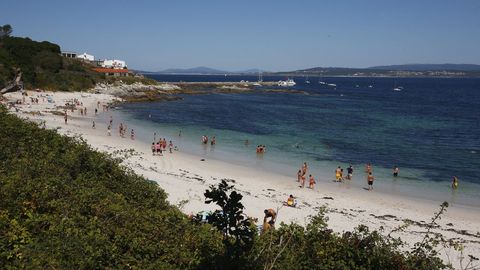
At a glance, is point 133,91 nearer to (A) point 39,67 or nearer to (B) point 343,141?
(A) point 39,67

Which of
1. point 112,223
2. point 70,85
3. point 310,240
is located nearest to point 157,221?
point 112,223

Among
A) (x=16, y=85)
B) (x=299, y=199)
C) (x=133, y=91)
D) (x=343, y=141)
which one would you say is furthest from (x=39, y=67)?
(x=299, y=199)

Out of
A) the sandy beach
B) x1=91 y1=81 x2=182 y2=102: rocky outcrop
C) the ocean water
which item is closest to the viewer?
Result: the sandy beach

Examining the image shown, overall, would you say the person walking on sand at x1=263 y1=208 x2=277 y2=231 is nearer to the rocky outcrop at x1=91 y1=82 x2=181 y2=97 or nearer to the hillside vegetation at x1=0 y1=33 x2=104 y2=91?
the hillside vegetation at x1=0 y1=33 x2=104 y2=91

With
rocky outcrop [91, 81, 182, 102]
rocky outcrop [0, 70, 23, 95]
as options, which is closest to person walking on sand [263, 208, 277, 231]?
rocky outcrop [0, 70, 23, 95]

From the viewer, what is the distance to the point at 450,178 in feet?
91.4

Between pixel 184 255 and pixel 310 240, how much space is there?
2380 mm

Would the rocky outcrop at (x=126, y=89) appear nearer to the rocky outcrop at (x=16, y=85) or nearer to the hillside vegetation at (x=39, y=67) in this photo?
the hillside vegetation at (x=39, y=67)

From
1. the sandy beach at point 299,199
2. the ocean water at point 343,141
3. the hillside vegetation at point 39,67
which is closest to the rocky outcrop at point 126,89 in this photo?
the hillside vegetation at point 39,67

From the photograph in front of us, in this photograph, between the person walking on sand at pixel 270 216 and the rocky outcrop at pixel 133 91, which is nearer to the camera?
the person walking on sand at pixel 270 216

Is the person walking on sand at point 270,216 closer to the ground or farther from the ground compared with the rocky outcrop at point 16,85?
closer to the ground

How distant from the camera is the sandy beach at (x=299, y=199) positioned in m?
17.3

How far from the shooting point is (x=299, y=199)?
2133cm

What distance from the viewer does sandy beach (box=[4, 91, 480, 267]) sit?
17.3 meters
